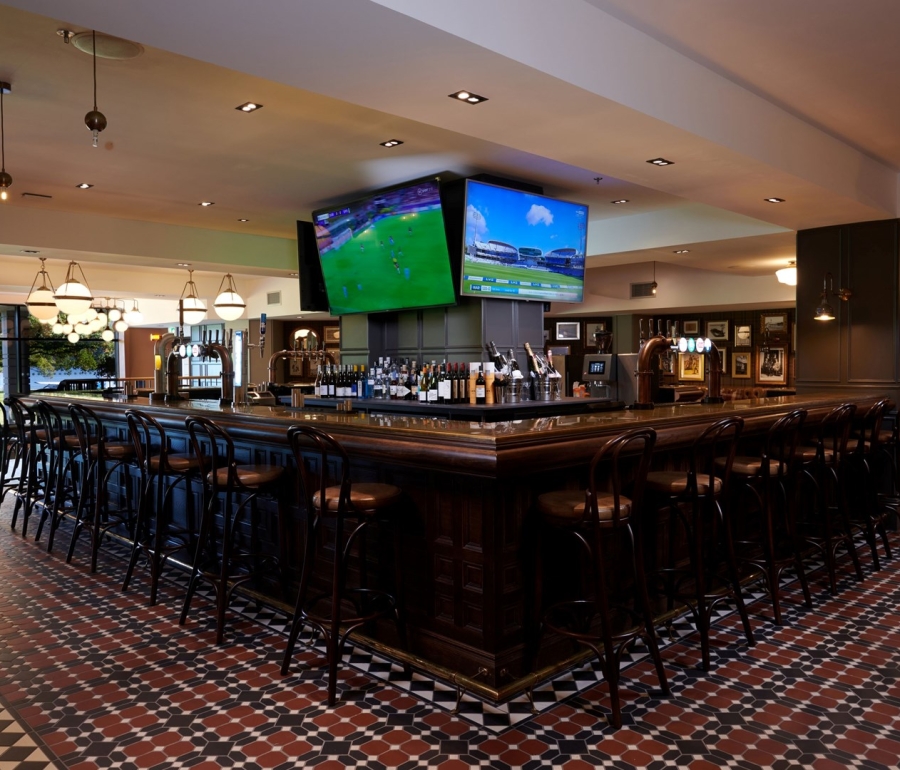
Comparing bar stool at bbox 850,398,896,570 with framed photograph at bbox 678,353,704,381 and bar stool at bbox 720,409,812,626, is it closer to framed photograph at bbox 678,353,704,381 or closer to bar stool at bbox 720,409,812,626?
bar stool at bbox 720,409,812,626

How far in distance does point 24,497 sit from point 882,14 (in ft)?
23.0

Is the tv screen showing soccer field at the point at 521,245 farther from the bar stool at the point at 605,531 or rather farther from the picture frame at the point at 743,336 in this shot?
the picture frame at the point at 743,336

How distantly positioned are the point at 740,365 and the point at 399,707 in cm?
1125

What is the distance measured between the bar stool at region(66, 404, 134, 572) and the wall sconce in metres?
5.97

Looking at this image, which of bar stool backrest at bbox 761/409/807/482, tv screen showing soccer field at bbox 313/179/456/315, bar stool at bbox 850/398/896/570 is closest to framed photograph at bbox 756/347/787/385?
bar stool at bbox 850/398/896/570

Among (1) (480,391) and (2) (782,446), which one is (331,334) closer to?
(1) (480,391)

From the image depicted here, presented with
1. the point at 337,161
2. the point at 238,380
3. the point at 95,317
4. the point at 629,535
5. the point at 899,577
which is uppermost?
the point at 337,161

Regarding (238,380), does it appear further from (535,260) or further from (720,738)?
(720,738)

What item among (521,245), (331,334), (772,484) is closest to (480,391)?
(521,245)

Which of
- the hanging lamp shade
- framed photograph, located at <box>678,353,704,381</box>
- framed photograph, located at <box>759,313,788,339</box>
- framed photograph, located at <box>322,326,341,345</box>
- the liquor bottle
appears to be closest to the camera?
the liquor bottle

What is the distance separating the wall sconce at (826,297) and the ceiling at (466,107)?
0.54m

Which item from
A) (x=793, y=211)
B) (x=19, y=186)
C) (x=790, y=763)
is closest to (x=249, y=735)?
(x=790, y=763)

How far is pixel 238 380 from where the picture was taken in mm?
5781

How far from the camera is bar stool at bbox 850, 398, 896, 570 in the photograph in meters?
5.04
